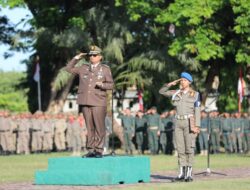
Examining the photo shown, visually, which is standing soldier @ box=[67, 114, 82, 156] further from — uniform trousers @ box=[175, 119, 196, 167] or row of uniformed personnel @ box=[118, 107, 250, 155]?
uniform trousers @ box=[175, 119, 196, 167]

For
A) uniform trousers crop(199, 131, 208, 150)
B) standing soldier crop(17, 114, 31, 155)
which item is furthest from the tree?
standing soldier crop(17, 114, 31, 155)

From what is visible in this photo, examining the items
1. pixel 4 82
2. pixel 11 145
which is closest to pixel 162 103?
pixel 11 145

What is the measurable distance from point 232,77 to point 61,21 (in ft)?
28.4

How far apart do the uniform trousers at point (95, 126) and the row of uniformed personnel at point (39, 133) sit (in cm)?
1795

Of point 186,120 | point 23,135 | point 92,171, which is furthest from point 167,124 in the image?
point 92,171

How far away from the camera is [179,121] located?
18.4m

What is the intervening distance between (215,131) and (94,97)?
19869 mm

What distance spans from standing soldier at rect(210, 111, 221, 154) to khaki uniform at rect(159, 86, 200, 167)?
1885cm

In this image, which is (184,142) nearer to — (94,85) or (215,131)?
(94,85)

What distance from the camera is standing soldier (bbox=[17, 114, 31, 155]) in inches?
1455

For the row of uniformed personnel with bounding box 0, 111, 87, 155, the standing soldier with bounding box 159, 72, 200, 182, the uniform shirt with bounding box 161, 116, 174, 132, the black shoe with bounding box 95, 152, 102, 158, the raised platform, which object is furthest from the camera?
the uniform shirt with bounding box 161, 116, 174, 132

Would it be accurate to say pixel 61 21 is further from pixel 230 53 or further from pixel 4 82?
pixel 4 82

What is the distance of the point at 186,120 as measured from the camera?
60.2ft

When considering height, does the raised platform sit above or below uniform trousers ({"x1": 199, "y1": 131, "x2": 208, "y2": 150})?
below
